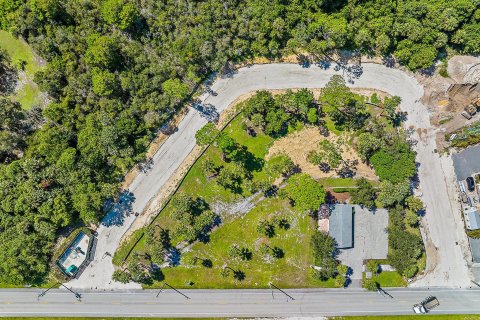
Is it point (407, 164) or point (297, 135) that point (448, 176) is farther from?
point (297, 135)

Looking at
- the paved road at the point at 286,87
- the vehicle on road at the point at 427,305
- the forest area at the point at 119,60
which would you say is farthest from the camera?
the paved road at the point at 286,87

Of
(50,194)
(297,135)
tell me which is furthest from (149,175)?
(297,135)

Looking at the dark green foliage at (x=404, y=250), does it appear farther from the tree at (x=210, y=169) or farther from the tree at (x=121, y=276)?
the tree at (x=121, y=276)

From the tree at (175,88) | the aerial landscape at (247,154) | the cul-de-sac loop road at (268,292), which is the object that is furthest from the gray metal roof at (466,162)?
the tree at (175,88)

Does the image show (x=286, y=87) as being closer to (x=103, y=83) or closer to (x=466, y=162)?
(x=103, y=83)

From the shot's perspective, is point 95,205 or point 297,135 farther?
point 297,135

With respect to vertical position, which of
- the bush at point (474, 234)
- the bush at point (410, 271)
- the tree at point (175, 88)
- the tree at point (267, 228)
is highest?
the tree at point (175, 88)

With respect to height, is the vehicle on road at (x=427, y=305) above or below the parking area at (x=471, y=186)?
below

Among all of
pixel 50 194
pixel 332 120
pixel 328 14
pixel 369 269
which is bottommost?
pixel 50 194
